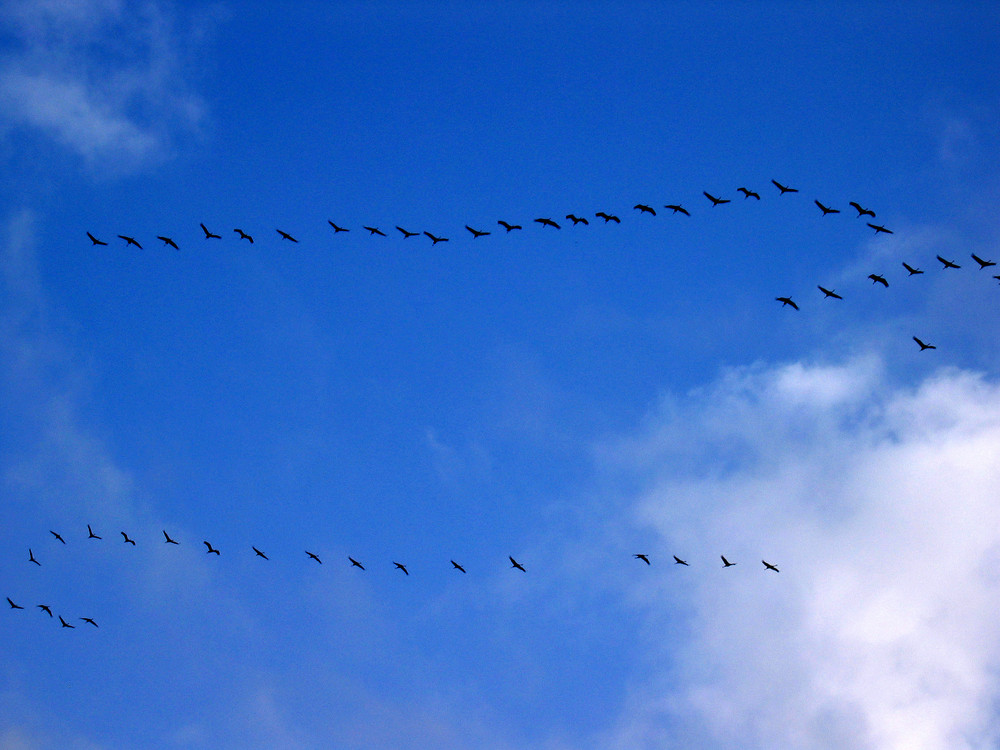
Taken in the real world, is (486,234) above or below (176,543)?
above

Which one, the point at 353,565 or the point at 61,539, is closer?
the point at 61,539

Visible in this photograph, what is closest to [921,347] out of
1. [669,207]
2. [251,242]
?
[669,207]

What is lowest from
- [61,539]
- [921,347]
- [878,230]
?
[61,539]

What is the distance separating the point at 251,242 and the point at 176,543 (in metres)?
37.3

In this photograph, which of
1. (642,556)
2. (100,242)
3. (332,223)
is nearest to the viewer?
(100,242)

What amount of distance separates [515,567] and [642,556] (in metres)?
15.3

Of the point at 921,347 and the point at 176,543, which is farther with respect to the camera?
the point at 176,543

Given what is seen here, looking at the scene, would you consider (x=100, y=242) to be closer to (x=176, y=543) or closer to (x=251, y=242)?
(x=251, y=242)

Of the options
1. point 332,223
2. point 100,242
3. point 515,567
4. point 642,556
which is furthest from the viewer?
point 515,567

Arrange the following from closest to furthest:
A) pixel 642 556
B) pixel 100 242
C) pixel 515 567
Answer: pixel 100 242 → pixel 642 556 → pixel 515 567

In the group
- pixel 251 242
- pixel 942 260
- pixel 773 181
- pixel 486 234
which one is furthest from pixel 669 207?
pixel 251 242

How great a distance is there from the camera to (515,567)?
11138 centimetres

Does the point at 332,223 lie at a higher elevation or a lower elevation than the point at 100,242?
higher

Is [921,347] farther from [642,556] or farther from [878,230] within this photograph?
[642,556]
